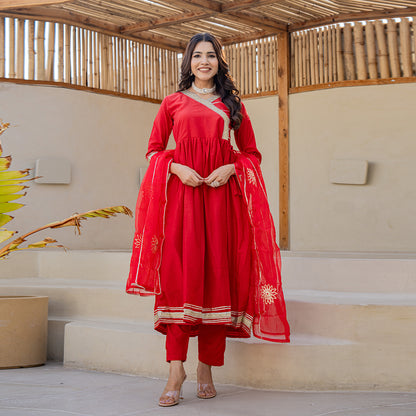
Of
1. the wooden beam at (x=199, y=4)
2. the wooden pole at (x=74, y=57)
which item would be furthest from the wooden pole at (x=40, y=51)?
the wooden beam at (x=199, y=4)

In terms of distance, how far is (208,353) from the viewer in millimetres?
2861

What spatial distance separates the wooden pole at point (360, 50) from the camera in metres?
6.01

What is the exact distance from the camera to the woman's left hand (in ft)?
9.33

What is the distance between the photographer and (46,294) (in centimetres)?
415

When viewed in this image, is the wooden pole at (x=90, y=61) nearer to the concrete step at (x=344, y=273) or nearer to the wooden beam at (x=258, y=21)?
the wooden beam at (x=258, y=21)

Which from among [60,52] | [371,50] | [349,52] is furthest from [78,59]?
[371,50]

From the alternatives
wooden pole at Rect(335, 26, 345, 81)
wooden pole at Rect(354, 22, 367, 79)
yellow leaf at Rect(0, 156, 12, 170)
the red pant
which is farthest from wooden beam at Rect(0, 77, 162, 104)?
the red pant

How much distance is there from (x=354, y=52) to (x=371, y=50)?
167mm

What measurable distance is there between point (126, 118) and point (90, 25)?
0.92m

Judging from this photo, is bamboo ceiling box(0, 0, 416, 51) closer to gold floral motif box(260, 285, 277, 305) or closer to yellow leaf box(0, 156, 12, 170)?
yellow leaf box(0, 156, 12, 170)

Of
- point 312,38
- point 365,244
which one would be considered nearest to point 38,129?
point 312,38

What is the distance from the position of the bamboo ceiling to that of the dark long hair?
101 inches

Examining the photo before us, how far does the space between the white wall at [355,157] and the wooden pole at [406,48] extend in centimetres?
14

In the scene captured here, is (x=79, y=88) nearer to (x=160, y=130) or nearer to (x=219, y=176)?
(x=160, y=130)
